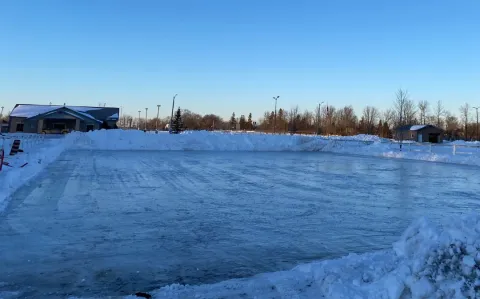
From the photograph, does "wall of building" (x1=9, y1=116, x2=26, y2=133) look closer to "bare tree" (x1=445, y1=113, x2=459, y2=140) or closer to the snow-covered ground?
the snow-covered ground

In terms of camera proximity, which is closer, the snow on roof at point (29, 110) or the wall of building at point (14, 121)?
the wall of building at point (14, 121)

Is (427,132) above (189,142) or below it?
above

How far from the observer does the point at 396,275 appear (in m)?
3.72

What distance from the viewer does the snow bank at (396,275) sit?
337cm

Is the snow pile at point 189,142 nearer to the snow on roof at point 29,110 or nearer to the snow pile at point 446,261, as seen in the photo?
the snow on roof at point 29,110

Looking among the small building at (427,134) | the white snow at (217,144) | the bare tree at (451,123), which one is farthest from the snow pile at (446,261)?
the bare tree at (451,123)

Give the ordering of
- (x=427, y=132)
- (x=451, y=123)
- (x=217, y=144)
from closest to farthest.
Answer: (x=217, y=144) → (x=427, y=132) → (x=451, y=123)

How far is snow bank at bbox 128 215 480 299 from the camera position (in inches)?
133

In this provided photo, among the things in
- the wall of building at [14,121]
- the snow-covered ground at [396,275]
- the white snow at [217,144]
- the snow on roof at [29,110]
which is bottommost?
the snow-covered ground at [396,275]

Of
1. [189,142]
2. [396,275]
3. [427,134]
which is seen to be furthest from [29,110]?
[396,275]

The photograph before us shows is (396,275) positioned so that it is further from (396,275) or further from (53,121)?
(53,121)

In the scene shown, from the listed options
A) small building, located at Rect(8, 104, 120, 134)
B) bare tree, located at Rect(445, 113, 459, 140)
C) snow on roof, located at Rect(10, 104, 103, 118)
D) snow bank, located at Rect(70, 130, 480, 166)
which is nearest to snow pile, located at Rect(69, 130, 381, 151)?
snow bank, located at Rect(70, 130, 480, 166)

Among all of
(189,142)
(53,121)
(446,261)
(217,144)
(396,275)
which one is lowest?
(396,275)

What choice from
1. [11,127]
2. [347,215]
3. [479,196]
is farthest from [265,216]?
[11,127]
